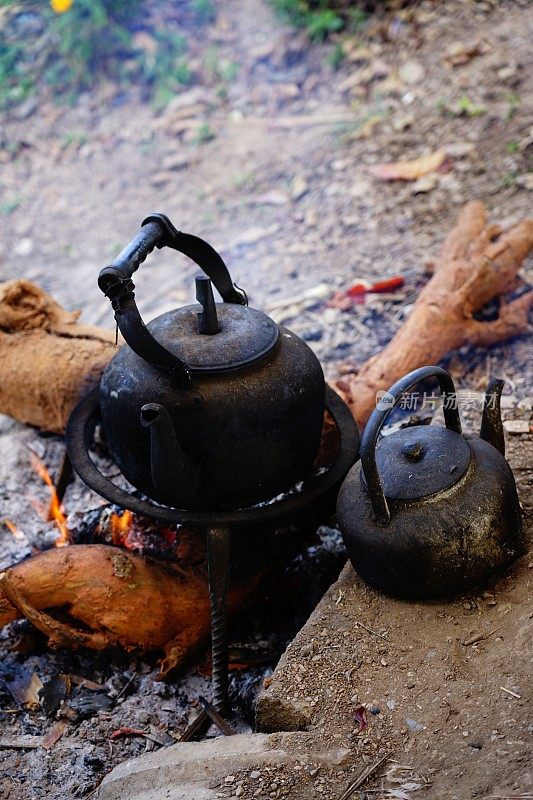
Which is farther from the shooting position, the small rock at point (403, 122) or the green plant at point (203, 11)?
the green plant at point (203, 11)

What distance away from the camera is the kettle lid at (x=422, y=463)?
107 inches

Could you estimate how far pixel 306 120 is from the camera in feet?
26.7

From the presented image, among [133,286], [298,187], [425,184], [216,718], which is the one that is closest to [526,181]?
[425,184]

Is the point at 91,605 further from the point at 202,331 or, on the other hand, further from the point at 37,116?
the point at 37,116

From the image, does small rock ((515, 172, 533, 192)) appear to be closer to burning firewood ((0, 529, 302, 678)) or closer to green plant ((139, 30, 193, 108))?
burning firewood ((0, 529, 302, 678))

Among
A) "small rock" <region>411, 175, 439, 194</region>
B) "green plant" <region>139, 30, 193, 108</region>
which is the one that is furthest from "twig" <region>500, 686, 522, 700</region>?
"green plant" <region>139, 30, 193, 108</region>

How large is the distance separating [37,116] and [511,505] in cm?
881

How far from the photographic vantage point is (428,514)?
2.68m

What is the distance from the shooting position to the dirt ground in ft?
17.8

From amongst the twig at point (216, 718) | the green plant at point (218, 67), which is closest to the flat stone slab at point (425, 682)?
the twig at point (216, 718)

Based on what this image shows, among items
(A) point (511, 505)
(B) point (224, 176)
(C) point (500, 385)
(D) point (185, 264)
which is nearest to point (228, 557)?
(A) point (511, 505)

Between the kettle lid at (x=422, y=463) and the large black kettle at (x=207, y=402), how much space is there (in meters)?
0.41

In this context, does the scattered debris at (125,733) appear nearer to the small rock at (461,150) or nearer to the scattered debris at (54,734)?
the scattered debris at (54,734)

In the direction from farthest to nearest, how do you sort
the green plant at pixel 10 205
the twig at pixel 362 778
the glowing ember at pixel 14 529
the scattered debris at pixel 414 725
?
the green plant at pixel 10 205, the glowing ember at pixel 14 529, the scattered debris at pixel 414 725, the twig at pixel 362 778
